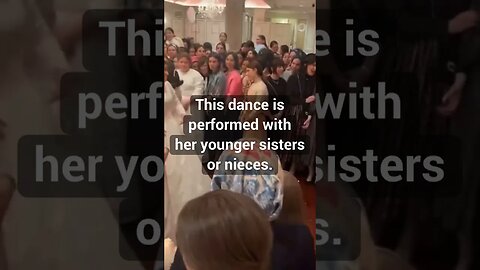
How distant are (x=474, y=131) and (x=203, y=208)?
688 mm

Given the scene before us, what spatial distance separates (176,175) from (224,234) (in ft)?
0.67

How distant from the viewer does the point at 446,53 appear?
61.6 inches

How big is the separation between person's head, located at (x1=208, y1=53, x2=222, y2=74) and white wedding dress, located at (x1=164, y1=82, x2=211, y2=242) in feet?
0.36

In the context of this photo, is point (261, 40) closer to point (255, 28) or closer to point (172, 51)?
point (255, 28)

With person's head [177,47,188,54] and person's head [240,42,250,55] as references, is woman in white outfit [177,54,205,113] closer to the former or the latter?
person's head [177,47,188,54]

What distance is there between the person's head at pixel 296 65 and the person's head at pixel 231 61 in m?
0.13

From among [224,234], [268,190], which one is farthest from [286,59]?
[224,234]

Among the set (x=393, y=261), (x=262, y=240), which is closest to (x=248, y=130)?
(x=262, y=240)

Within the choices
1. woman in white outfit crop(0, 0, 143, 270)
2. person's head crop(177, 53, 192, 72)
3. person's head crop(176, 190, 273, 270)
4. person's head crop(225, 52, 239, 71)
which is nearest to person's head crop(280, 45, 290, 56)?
person's head crop(225, 52, 239, 71)

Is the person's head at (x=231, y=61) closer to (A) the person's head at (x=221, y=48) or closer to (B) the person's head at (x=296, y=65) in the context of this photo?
(A) the person's head at (x=221, y=48)

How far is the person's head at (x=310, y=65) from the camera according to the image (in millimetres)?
1554

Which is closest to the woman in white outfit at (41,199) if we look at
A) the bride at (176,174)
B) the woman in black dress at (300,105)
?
the bride at (176,174)

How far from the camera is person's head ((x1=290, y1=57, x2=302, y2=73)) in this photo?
61.1 inches

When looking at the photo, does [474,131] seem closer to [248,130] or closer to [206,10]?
[248,130]
